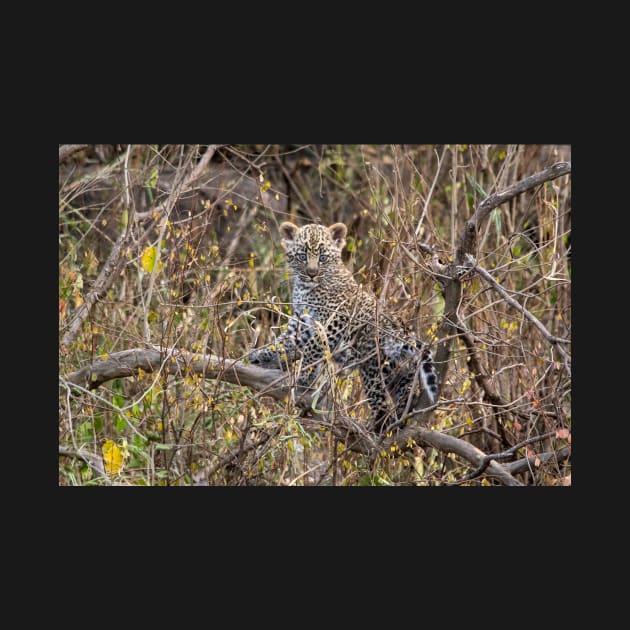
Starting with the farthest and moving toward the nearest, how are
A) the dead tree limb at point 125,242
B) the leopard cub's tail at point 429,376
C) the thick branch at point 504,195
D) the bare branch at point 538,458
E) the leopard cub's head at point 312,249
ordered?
the leopard cub's head at point 312,249
the dead tree limb at point 125,242
the leopard cub's tail at point 429,376
the bare branch at point 538,458
the thick branch at point 504,195

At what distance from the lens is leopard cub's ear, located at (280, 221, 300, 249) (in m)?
6.57

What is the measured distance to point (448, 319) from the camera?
555 cm

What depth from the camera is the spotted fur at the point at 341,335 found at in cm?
602

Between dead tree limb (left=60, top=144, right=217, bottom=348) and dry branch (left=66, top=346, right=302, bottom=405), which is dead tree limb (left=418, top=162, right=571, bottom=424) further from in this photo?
dead tree limb (left=60, top=144, right=217, bottom=348)

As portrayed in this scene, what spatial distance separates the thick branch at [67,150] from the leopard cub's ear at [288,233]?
4.35 ft

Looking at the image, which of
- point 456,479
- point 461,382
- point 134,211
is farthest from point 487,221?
point 134,211

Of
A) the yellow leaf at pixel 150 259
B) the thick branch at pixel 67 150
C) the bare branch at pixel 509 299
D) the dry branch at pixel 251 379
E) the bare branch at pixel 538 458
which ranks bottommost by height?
the bare branch at pixel 538 458

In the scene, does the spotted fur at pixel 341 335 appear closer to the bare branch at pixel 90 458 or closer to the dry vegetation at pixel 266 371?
the dry vegetation at pixel 266 371

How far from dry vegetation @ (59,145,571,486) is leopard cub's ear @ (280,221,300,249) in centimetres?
21

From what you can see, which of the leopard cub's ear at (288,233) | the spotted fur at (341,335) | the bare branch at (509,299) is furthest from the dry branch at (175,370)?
the bare branch at (509,299)

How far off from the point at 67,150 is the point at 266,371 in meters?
1.74

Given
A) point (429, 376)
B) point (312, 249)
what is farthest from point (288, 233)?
point (429, 376)

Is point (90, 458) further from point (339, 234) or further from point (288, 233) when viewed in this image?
point (339, 234)

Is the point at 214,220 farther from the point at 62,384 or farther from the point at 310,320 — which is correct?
the point at 62,384
